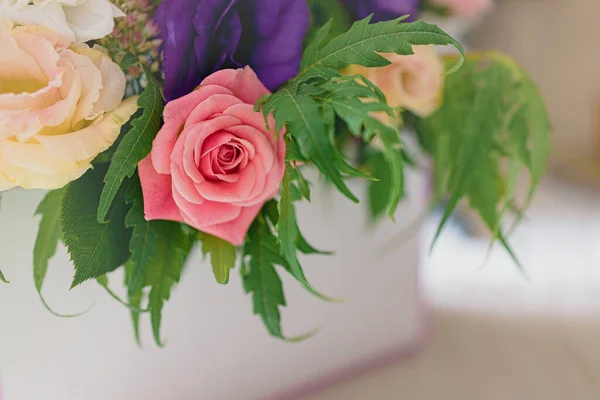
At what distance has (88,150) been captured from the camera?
206 mm

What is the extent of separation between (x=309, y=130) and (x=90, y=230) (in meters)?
0.10

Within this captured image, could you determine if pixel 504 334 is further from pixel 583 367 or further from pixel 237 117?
pixel 237 117

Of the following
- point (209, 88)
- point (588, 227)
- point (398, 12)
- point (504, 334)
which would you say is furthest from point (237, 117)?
point (588, 227)

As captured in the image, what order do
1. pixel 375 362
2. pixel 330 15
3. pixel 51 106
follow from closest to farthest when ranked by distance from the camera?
pixel 51 106
pixel 330 15
pixel 375 362

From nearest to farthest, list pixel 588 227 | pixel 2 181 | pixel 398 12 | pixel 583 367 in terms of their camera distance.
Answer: pixel 2 181
pixel 398 12
pixel 583 367
pixel 588 227

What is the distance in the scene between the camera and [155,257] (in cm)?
25

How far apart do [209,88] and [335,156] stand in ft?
0.19

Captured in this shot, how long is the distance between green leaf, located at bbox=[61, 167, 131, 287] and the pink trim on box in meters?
0.18

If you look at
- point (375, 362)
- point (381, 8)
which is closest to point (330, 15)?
point (381, 8)

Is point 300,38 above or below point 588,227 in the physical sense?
above

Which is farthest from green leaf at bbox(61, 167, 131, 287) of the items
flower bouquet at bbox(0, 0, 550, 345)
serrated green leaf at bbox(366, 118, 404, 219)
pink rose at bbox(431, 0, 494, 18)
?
pink rose at bbox(431, 0, 494, 18)

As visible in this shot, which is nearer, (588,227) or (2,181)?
(2,181)

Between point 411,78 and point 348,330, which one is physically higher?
point 411,78

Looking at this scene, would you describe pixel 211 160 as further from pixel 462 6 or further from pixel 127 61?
pixel 462 6
